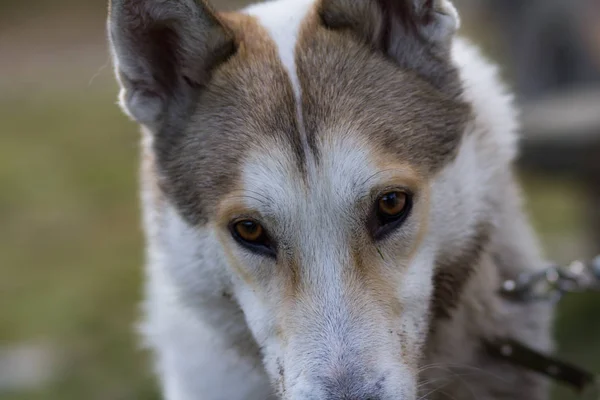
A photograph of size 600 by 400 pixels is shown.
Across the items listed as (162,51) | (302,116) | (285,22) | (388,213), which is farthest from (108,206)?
(388,213)

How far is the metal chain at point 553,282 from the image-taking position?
3408mm

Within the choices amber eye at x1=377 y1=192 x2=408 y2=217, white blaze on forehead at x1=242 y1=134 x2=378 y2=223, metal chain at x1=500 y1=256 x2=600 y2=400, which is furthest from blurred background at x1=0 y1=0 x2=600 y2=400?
metal chain at x1=500 y1=256 x2=600 y2=400

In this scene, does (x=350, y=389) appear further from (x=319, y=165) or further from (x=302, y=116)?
(x=302, y=116)

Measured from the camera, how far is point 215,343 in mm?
3547

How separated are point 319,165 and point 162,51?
2.90 feet

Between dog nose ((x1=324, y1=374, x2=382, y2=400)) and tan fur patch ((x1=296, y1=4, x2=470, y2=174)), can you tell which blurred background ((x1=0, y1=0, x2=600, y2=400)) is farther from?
dog nose ((x1=324, y1=374, x2=382, y2=400))

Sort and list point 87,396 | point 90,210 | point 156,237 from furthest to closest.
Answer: point 90,210 < point 87,396 < point 156,237

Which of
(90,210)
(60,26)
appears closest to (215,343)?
(90,210)

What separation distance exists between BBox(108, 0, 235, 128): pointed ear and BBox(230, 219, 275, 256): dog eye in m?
0.59

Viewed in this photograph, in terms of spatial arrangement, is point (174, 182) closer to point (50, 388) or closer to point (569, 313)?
point (50, 388)

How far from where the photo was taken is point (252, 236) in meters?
3.04

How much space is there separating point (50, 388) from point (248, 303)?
3729 millimetres

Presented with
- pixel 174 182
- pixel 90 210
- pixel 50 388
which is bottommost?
pixel 50 388

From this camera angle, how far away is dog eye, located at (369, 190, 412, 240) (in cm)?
295
